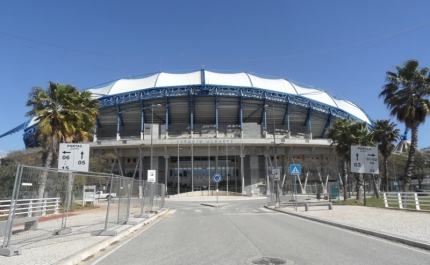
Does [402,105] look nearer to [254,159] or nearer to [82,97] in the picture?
[82,97]

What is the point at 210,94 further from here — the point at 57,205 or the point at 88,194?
the point at 57,205

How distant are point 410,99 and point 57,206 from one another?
2570 centimetres

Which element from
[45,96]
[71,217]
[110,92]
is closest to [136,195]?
[71,217]

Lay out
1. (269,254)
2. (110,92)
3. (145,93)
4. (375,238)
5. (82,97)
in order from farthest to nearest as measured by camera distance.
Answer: (110,92) → (145,93) → (82,97) → (375,238) → (269,254)

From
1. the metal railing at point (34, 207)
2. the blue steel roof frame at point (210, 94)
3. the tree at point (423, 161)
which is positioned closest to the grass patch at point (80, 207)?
the metal railing at point (34, 207)

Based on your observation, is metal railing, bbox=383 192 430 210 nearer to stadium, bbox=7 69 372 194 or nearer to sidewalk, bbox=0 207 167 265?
sidewalk, bbox=0 207 167 265

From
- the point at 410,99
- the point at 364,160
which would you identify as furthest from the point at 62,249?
the point at 410,99

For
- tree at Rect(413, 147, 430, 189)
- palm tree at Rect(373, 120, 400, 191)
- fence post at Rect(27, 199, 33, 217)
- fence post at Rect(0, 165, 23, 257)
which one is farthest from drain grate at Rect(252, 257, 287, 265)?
tree at Rect(413, 147, 430, 189)

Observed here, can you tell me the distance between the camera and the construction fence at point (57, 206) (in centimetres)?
852

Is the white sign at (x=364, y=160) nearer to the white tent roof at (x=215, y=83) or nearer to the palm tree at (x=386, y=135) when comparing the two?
the palm tree at (x=386, y=135)

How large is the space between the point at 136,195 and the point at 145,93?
52.1m

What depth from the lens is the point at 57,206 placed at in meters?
11.0

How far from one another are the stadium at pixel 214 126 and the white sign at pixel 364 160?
3733 cm

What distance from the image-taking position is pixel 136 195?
58.4 feet
